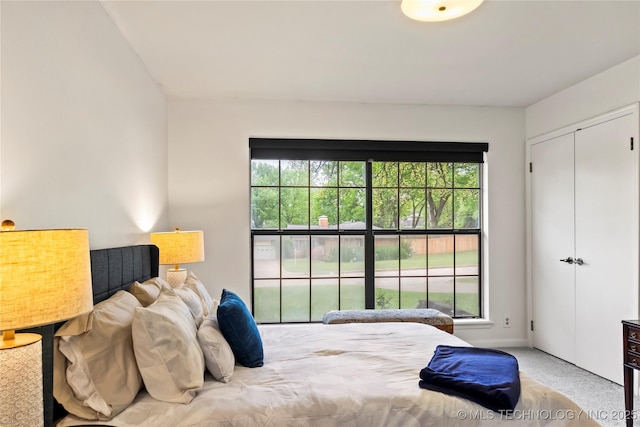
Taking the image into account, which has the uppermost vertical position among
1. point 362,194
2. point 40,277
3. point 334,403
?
point 362,194

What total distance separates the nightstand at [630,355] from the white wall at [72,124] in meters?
3.39

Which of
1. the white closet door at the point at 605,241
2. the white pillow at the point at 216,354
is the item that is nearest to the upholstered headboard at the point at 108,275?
the white pillow at the point at 216,354

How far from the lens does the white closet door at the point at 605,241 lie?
3201 mm

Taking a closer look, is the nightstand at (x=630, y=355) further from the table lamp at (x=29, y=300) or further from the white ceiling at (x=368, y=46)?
the table lamp at (x=29, y=300)

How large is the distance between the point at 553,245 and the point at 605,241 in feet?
2.00

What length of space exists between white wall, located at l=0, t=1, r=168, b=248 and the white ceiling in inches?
14.2

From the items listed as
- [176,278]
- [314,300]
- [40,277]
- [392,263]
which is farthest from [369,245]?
[40,277]

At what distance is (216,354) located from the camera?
6.19ft

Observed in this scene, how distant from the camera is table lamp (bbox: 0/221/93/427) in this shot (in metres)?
1.07

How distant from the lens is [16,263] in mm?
1078

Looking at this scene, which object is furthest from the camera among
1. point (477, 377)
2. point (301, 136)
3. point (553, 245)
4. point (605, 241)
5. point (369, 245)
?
point (369, 245)

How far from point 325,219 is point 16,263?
3.29 m

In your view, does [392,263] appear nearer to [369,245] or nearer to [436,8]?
[369,245]

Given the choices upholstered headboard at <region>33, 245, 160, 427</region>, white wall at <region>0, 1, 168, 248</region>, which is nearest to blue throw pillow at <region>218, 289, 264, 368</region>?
upholstered headboard at <region>33, 245, 160, 427</region>
